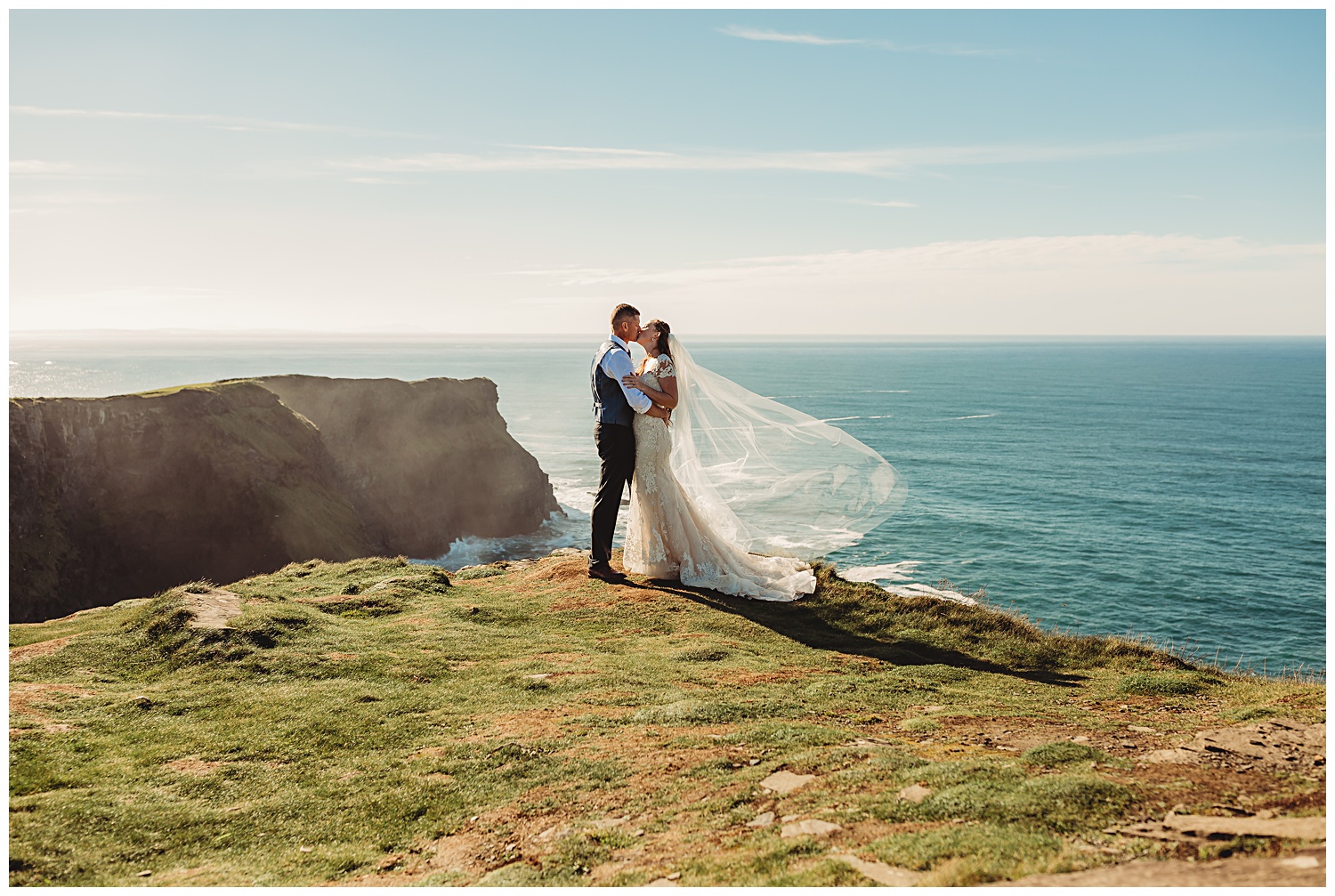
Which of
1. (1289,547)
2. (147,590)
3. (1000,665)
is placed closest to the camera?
(1000,665)

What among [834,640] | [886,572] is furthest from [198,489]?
[834,640]

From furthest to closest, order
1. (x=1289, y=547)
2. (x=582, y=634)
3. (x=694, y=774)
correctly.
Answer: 1. (x=1289, y=547)
2. (x=582, y=634)
3. (x=694, y=774)

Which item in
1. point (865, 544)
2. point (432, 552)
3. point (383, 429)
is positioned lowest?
point (432, 552)

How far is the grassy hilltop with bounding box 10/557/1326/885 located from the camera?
179 inches

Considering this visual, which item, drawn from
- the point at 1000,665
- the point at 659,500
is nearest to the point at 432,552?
the point at 659,500

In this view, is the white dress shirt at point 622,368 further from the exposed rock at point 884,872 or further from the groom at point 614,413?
the exposed rock at point 884,872

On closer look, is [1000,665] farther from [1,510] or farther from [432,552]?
[432,552]

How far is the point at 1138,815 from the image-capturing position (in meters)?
4.36

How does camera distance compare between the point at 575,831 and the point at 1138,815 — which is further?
the point at 575,831

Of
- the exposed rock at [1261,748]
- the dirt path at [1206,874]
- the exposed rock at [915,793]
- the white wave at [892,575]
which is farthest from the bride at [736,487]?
the white wave at [892,575]

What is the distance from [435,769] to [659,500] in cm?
696

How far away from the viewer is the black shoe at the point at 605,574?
13.3 m

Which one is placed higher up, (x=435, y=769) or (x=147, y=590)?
(x=435, y=769)

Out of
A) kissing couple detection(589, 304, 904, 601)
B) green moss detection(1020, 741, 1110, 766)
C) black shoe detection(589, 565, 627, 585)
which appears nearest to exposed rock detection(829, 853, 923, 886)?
green moss detection(1020, 741, 1110, 766)
